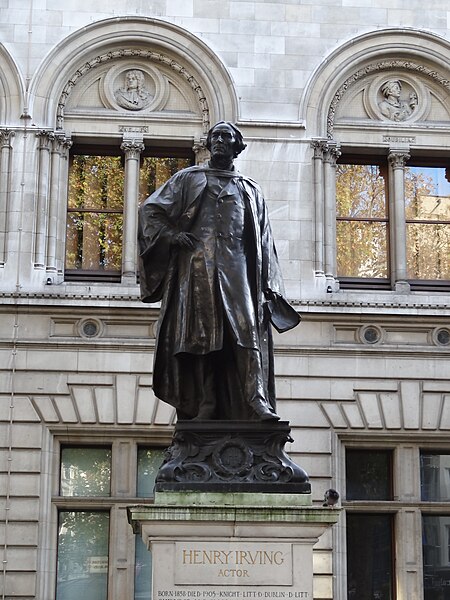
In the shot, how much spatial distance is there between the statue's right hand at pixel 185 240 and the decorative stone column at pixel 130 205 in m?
9.88

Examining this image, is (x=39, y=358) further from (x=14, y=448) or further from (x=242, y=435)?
(x=242, y=435)

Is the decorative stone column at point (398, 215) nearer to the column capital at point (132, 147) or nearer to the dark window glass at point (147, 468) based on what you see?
the column capital at point (132, 147)

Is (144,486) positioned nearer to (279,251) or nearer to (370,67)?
(279,251)

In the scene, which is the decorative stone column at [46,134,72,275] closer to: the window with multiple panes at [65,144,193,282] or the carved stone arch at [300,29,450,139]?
the window with multiple panes at [65,144,193,282]

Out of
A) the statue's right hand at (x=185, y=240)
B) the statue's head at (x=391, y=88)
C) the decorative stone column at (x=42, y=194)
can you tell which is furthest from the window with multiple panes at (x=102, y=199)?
the statue's right hand at (x=185, y=240)

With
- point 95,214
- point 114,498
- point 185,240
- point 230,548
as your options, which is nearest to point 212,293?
point 185,240

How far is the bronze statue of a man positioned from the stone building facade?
926 centimetres

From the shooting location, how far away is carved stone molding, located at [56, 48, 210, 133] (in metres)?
20.1

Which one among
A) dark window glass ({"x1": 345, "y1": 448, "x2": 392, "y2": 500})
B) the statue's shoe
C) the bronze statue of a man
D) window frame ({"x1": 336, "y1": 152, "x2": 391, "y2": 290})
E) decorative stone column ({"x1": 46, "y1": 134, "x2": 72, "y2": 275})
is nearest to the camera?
the statue's shoe

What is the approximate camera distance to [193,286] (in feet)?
31.4

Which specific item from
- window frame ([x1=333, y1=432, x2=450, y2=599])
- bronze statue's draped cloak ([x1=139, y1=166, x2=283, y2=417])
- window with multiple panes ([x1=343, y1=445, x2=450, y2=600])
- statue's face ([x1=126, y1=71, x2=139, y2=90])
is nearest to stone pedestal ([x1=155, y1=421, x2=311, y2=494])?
bronze statue's draped cloak ([x1=139, y1=166, x2=283, y2=417])

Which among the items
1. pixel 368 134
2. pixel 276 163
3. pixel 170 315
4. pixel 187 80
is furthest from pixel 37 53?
pixel 170 315

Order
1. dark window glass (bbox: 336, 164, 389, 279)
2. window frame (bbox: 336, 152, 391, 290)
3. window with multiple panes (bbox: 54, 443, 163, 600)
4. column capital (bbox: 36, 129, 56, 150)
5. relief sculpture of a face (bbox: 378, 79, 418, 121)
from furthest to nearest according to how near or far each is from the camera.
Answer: relief sculpture of a face (bbox: 378, 79, 418, 121)
dark window glass (bbox: 336, 164, 389, 279)
window frame (bbox: 336, 152, 391, 290)
column capital (bbox: 36, 129, 56, 150)
window with multiple panes (bbox: 54, 443, 163, 600)

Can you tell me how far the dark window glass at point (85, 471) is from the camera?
62.1ft
